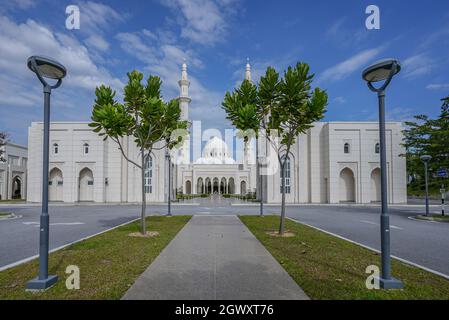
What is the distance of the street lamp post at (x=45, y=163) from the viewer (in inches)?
208

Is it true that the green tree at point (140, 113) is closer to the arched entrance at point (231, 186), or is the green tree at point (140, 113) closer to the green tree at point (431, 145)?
the green tree at point (431, 145)

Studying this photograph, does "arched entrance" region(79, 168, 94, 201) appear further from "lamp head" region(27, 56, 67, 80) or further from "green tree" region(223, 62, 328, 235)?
"lamp head" region(27, 56, 67, 80)

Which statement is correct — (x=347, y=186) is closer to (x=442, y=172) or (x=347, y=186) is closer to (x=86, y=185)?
(x=442, y=172)

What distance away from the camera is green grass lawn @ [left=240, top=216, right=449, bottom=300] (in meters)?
5.00

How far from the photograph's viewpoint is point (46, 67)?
5.54 meters

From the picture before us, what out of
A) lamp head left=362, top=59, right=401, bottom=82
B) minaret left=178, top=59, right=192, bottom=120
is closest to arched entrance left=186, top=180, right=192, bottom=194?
minaret left=178, top=59, right=192, bottom=120

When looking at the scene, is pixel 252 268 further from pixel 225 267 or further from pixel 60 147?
pixel 60 147

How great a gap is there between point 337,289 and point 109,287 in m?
4.26

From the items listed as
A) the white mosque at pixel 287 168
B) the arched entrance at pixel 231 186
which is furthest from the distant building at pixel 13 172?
the arched entrance at pixel 231 186

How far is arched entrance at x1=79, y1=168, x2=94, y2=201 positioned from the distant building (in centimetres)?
1657

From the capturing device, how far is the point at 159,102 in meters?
10.5

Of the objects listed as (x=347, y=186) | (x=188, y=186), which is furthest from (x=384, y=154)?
(x=188, y=186)

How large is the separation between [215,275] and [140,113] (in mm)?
7797
